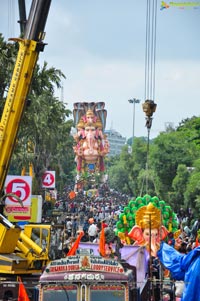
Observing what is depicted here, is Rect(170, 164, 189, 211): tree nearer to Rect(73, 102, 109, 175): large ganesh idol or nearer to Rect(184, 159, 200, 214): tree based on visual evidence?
Rect(184, 159, 200, 214): tree

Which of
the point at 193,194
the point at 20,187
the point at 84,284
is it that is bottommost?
the point at 84,284

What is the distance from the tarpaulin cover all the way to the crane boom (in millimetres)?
6889

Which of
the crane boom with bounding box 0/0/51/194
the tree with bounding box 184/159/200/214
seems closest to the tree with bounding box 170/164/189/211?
the tree with bounding box 184/159/200/214

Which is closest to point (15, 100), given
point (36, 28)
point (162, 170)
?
point (36, 28)

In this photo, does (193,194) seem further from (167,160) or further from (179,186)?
(167,160)

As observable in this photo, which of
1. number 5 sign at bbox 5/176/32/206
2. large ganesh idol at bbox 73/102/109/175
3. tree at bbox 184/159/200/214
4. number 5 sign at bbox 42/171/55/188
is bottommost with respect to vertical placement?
number 5 sign at bbox 5/176/32/206

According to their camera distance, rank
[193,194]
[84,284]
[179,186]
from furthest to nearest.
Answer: [179,186] < [193,194] < [84,284]

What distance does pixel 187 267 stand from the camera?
48.3 feet

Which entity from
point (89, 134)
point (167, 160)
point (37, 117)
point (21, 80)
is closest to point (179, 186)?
point (167, 160)

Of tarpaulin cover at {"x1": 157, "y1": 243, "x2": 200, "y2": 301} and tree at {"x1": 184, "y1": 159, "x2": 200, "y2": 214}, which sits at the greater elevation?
tree at {"x1": 184, "y1": 159, "x2": 200, "y2": 214}

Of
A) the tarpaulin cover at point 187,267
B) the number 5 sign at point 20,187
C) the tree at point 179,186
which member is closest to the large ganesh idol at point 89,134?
the tree at point 179,186

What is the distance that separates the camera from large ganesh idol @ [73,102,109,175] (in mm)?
153750

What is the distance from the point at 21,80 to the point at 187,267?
8481 mm

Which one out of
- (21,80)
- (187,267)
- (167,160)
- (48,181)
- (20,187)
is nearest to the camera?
(187,267)
